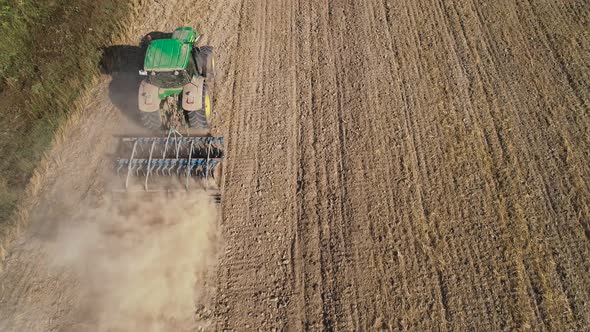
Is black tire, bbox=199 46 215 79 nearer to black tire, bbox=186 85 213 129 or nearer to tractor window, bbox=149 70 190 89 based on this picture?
black tire, bbox=186 85 213 129

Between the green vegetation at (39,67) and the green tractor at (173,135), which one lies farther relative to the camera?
the green vegetation at (39,67)

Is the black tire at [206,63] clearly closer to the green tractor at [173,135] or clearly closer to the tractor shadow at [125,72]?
the green tractor at [173,135]

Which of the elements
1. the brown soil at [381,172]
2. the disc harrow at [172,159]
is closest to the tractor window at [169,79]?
the disc harrow at [172,159]

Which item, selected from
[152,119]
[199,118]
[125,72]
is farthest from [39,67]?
[199,118]

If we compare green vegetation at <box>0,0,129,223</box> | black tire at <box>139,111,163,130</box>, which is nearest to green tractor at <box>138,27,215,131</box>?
black tire at <box>139,111,163,130</box>

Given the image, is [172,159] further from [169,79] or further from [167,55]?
[167,55]
